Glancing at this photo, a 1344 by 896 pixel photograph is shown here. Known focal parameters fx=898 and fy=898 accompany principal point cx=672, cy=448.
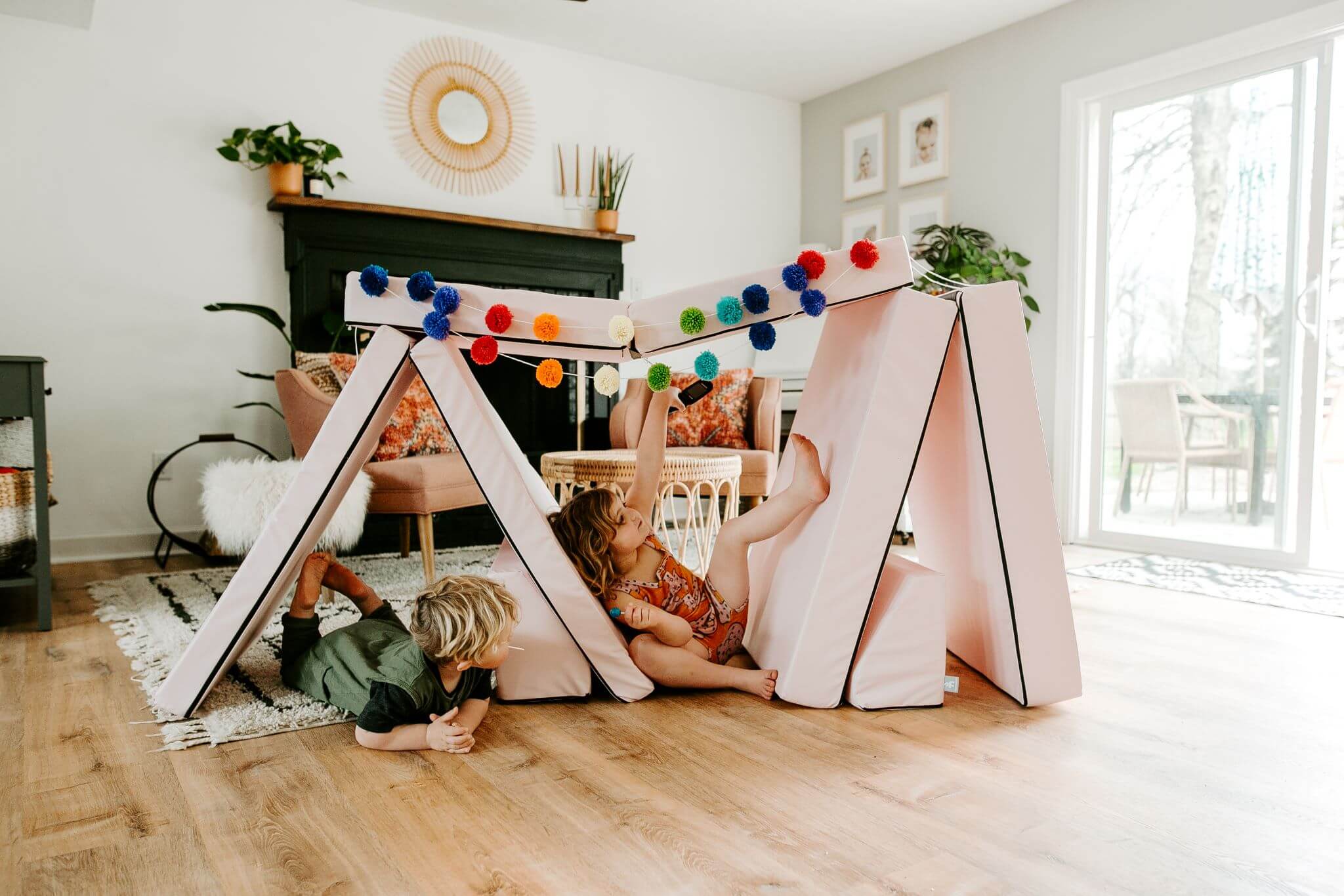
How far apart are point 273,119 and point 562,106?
1.43 meters

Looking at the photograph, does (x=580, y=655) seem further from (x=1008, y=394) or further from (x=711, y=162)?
(x=711, y=162)

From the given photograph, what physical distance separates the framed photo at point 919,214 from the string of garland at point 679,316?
3154 mm

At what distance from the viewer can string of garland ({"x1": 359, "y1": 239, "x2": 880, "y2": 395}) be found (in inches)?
65.6

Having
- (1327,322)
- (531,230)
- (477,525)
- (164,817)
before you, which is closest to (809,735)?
(164,817)

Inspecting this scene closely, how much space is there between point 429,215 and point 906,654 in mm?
3091

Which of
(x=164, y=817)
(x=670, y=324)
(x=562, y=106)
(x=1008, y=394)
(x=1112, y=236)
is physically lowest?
(x=164, y=817)

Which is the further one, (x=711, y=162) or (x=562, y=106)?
(x=711, y=162)

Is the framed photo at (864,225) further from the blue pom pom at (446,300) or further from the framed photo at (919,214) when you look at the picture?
the blue pom pom at (446,300)

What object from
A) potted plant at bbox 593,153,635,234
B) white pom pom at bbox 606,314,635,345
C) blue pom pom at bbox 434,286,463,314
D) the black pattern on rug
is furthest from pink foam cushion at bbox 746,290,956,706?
potted plant at bbox 593,153,635,234

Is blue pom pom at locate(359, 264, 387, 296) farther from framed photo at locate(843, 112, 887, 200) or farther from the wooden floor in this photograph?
framed photo at locate(843, 112, 887, 200)

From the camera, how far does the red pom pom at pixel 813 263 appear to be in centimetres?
165

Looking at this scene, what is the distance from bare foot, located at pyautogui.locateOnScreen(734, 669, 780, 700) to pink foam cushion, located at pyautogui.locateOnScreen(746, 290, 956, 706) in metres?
0.03

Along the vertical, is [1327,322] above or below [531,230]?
below

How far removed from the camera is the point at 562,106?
4.64 m
